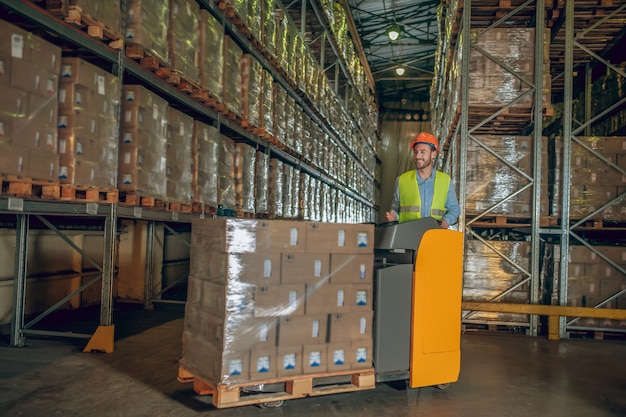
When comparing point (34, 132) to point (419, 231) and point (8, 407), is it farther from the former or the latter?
point (419, 231)

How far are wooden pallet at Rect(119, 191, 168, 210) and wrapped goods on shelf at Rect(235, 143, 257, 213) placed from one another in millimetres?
1899

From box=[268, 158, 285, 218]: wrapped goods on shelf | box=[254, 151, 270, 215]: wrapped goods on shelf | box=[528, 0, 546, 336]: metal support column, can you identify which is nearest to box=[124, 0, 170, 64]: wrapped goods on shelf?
box=[254, 151, 270, 215]: wrapped goods on shelf

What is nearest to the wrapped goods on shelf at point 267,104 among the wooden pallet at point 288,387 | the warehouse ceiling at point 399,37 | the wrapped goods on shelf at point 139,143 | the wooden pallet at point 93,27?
the wrapped goods on shelf at point 139,143

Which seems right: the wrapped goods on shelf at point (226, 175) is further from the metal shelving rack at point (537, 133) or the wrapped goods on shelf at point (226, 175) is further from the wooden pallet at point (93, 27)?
the metal shelving rack at point (537, 133)

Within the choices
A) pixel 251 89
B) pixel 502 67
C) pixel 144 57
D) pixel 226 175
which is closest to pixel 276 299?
pixel 144 57

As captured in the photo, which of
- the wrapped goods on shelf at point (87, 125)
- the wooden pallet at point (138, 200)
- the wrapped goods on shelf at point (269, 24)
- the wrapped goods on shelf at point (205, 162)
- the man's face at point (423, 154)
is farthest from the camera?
the wrapped goods on shelf at point (269, 24)

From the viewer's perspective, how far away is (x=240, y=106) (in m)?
7.37

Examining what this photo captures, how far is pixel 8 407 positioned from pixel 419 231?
3121 mm

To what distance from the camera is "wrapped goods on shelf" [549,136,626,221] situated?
7.35 meters

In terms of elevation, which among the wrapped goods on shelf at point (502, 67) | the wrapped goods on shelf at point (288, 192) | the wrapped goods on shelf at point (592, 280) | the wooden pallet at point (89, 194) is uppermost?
the wrapped goods on shelf at point (502, 67)

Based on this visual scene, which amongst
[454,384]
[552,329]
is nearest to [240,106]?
[454,384]

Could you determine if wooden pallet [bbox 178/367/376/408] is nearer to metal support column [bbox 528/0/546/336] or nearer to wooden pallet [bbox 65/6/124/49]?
wooden pallet [bbox 65/6/124/49]

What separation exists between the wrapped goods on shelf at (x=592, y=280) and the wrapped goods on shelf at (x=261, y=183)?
4.18 meters

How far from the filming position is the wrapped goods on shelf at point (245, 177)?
291 inches
